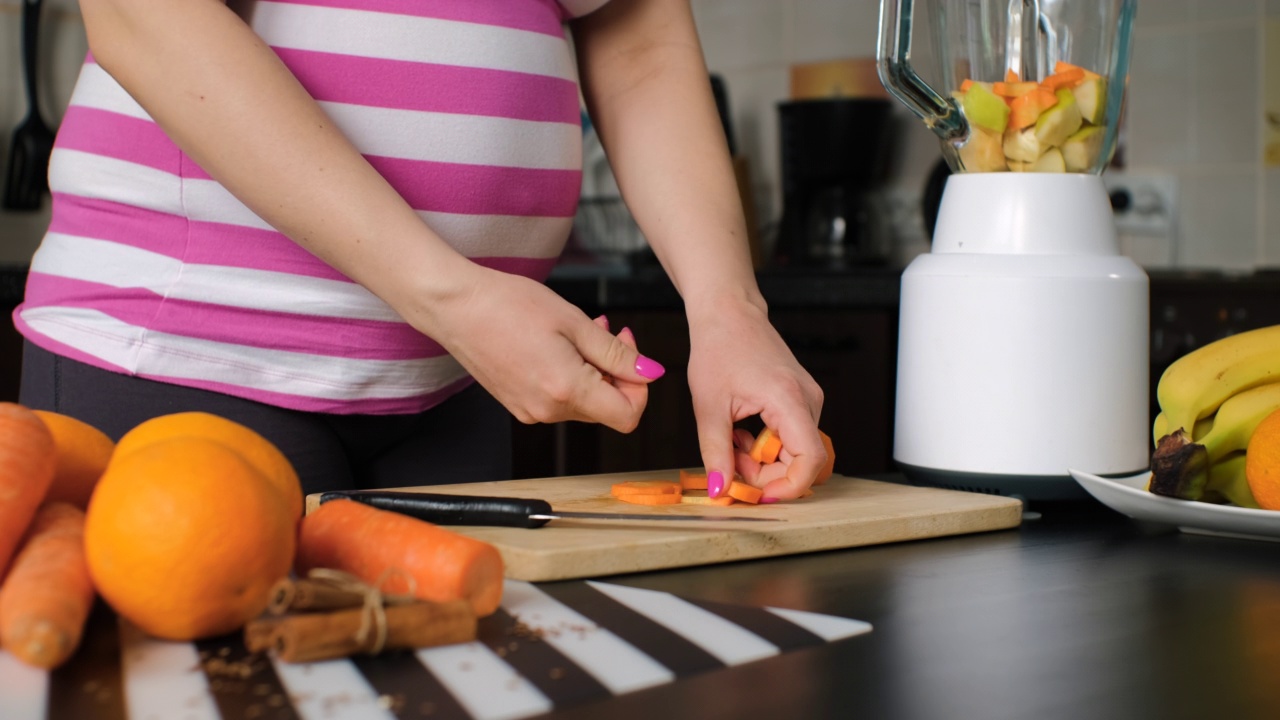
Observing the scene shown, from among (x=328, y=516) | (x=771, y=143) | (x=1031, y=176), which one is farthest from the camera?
(x=771, y=143)

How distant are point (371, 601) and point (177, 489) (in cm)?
8

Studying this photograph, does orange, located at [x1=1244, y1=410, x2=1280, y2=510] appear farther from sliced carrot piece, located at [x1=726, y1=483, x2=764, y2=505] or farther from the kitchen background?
the kitchen background

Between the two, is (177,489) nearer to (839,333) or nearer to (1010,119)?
(1010,119)

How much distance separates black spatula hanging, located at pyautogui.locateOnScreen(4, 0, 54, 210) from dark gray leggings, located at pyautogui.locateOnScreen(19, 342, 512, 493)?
5.76ft

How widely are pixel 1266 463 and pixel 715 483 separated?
0.34 m

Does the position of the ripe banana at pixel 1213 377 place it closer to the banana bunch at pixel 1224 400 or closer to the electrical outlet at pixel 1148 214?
the banana bunch at pixel 1224 400

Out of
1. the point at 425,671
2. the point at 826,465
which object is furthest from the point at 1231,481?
the point at 425,671

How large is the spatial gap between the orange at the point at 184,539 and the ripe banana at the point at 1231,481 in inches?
24.5

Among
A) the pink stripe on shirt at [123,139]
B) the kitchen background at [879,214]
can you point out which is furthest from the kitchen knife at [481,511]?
the kitchen background at [879,214]

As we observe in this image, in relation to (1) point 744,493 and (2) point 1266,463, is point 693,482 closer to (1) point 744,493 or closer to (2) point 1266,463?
(1) point 744,493

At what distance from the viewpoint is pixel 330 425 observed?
101 cm

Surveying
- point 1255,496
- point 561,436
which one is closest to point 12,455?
point 1255,496

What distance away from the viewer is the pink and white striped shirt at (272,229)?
3.07 ft

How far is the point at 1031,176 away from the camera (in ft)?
3.10
